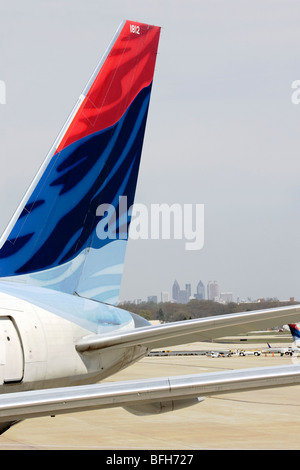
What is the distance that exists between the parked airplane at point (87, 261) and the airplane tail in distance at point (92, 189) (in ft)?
0.06

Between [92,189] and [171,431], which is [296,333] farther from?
[92,189]

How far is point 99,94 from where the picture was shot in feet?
42.9

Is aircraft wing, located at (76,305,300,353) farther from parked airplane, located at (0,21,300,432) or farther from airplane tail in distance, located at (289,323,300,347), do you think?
airplane tail in distance, located at (289,323,300,347)

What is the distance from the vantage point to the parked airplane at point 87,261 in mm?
9508

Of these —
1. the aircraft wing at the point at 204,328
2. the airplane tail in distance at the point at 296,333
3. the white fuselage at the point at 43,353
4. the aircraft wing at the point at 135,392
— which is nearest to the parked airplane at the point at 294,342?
the airplane tail in distance at the point at 296,333

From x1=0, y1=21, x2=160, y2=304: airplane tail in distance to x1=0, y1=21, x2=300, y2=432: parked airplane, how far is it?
2cm

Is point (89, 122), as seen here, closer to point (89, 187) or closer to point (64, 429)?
point (89, 187)

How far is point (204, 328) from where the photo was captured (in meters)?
9.35

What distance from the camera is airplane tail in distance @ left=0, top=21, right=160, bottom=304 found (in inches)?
468

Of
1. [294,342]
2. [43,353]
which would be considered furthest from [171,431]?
[294,342]

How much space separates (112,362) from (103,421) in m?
13.7

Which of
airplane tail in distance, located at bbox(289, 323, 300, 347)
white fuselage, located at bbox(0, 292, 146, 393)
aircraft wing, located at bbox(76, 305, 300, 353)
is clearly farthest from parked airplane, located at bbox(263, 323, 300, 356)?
aircraft wing, located at bbox(76, 305, 300, 353)

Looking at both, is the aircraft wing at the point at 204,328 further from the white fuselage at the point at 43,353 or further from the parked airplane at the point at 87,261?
the white fuselage at the point at 43,353
